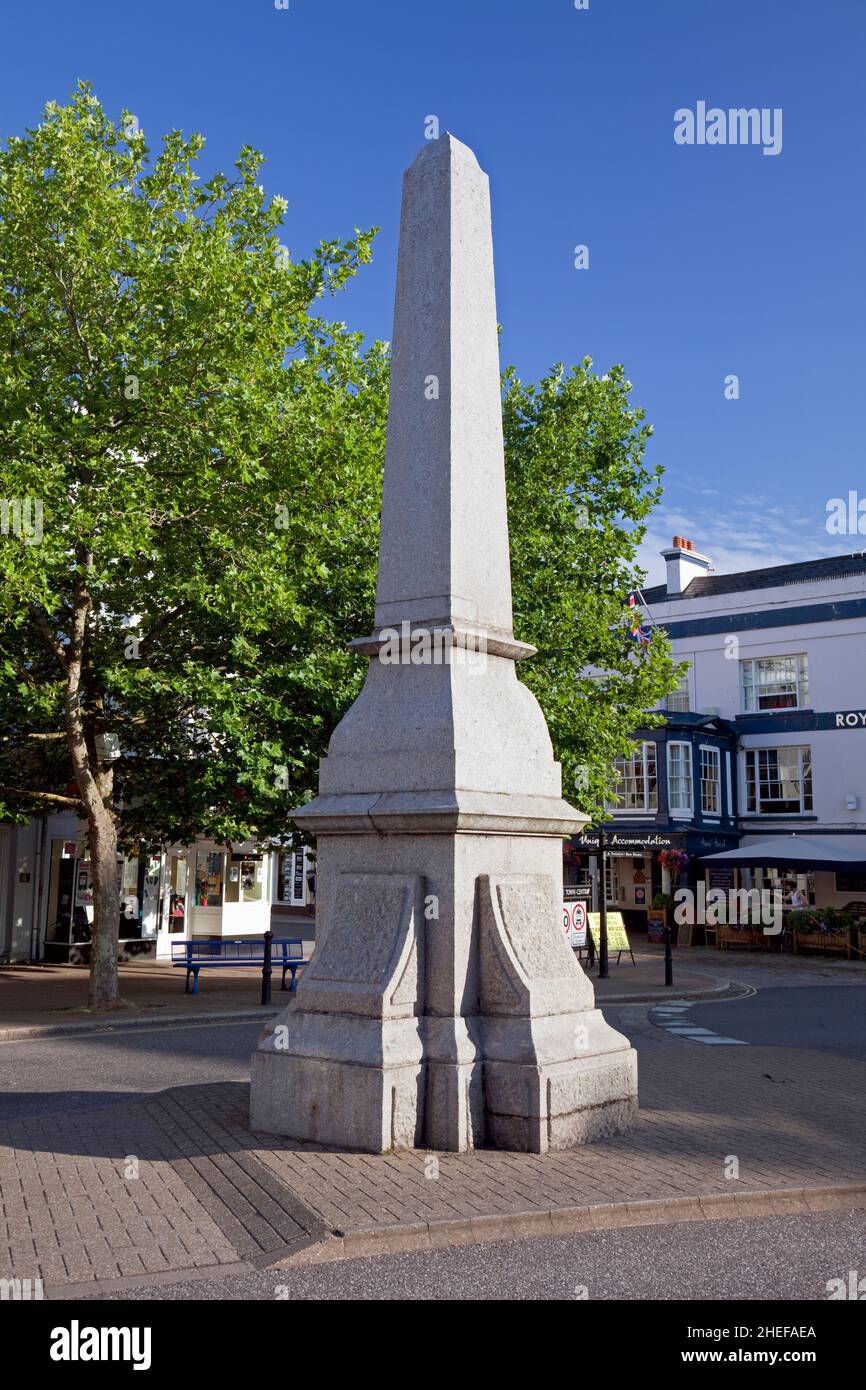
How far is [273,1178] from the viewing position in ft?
19.6

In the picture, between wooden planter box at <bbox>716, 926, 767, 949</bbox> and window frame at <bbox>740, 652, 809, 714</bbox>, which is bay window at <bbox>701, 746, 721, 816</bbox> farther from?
wooden planter box at <bbox>716, 926, 767, 949</bbox>

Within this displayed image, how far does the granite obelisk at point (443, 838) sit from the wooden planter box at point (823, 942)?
2381 cm

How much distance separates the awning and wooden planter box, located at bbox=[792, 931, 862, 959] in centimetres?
198

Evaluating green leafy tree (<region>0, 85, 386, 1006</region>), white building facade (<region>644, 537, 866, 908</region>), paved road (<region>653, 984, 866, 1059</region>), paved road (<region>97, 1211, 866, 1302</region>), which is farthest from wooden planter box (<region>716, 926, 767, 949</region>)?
paved road (<region>97, 1211, 866, 1302</region>)

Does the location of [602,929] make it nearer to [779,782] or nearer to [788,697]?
[779,782]

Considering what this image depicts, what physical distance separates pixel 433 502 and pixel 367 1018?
346 centimetres

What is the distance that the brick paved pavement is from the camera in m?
5.18

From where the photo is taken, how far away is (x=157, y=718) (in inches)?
677

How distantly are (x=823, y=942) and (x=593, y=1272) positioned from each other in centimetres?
2669

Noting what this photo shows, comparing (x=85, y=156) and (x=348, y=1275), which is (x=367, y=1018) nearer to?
(x=348, y=1275)

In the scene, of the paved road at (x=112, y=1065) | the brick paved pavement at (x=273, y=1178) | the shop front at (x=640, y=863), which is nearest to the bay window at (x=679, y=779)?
the shop front at (x=640, y=863)

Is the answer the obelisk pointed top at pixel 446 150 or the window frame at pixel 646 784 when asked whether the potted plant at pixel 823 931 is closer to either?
the window frame at pixel 646 784
